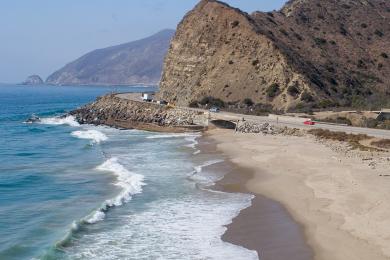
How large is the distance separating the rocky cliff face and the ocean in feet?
78.5

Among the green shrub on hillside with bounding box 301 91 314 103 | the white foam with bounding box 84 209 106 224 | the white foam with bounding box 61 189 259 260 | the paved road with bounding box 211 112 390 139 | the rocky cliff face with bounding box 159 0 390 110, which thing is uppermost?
the rocky cliff face with bounding box 159 0 390 110

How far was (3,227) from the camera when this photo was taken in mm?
20906

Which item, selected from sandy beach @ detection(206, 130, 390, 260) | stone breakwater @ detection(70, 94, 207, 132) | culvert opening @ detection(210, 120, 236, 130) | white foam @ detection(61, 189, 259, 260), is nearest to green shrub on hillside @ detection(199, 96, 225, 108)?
stone breakwater @ detection(70, 94, 207, 132)

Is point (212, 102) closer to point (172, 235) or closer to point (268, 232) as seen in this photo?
point (268, 232)

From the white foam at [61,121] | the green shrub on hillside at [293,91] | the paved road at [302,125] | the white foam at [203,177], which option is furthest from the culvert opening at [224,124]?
the white foam at [61,121]

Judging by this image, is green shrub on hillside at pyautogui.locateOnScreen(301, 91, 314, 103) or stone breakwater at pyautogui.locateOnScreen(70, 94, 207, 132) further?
green shrub on hillside at pyautogui.locateOnScreen(301, 91, 314, 103)

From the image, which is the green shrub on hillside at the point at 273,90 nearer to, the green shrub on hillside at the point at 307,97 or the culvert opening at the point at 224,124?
the green shrub on hillside at the point at 307,97

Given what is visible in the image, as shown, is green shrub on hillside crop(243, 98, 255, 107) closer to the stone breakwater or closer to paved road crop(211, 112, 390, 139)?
paved road crop(211, 112, 390, 139)

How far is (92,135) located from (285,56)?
26426 mm

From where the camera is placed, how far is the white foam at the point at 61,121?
71.1m

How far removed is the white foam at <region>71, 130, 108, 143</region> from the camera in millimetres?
51562

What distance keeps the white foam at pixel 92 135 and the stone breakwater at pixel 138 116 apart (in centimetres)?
508

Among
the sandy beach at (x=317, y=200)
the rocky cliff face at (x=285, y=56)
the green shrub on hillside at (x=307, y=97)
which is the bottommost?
the sandy beach at (x=317, y=200)

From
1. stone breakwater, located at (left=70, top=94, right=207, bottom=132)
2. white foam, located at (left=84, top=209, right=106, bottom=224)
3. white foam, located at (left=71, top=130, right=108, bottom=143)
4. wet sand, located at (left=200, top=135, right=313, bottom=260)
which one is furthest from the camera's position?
stone breakwater, located at (left=70, top=94, right=207, bottom=132)
